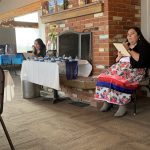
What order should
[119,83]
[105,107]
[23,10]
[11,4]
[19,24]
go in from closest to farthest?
[119,83] < [105,107] < [23,10] < [11,4] < [19,24]

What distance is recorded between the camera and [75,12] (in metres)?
4.13

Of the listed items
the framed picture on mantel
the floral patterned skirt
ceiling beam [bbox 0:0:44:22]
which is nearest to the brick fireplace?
the framed picture on mantel

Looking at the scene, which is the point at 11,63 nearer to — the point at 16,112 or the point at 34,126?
the point at 16,112

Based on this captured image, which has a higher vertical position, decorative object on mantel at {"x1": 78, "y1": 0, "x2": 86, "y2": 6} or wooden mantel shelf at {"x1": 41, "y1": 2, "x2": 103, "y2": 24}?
decorative object on mantel at {"x1": 78, "y1": 0, "x2": 86, "y2": 6}

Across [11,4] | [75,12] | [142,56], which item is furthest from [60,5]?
[11,4]

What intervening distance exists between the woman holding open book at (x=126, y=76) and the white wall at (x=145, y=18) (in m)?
0.65

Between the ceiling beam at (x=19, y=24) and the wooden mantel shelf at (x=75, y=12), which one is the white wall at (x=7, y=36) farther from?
the wooden mantel shelf at (x=75, y=12)

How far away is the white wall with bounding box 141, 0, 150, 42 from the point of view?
3.96m

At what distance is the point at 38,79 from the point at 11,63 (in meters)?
4.79

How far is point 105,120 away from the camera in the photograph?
122 inches

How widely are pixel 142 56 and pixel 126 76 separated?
1.10ft

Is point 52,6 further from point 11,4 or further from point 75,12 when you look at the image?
point 11,4

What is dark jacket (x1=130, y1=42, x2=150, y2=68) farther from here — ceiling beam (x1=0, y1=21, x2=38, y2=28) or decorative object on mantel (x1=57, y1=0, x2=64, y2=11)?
ceiling beam (x1=0, y1=21, x2=38, y2=28)

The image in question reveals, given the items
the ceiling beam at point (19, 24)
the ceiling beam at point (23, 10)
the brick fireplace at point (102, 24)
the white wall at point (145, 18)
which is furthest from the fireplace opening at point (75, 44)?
the ceiling beam at point (19, 24)
